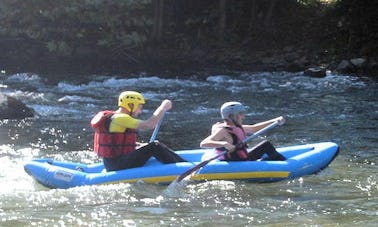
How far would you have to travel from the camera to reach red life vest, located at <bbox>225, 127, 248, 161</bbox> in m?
7.02

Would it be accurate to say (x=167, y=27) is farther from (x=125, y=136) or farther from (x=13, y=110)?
(x=125, y=136)

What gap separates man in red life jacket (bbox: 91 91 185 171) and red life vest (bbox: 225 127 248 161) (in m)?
0.65

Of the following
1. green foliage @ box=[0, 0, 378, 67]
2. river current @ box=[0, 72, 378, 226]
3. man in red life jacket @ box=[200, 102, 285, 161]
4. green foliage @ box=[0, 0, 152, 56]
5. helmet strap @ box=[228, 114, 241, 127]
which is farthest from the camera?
green foliage @ box=[0, 0, 152, 56]

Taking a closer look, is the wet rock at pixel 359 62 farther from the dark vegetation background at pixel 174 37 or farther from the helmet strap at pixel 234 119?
the helmet strap at pixel 234 119

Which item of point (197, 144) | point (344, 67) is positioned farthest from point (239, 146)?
point (344, 67)

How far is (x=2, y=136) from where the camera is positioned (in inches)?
376

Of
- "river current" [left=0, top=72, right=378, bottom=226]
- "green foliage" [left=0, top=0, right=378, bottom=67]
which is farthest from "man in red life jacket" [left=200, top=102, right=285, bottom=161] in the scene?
"green foliage" [left=0, top=0, right=378, bottom=67]

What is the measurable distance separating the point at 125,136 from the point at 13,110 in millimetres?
5075

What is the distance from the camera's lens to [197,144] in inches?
360

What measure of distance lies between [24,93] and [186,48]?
781 centimetres

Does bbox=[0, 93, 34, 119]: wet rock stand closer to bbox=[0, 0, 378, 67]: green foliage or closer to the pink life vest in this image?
the pink life vest

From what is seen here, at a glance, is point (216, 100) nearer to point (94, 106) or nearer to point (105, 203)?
point (94, 106)

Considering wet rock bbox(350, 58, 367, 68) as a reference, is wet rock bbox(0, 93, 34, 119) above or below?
below

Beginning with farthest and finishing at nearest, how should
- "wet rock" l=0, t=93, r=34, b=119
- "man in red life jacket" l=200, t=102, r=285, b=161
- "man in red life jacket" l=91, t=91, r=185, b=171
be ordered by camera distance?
1. "wet rock" l=0, t=93, r=34, b=119
2. "man in red life jacket" l=200, t=102, r=285, b=161
3. "man in red life jacket" l=91, t=91, r=185, b=171
